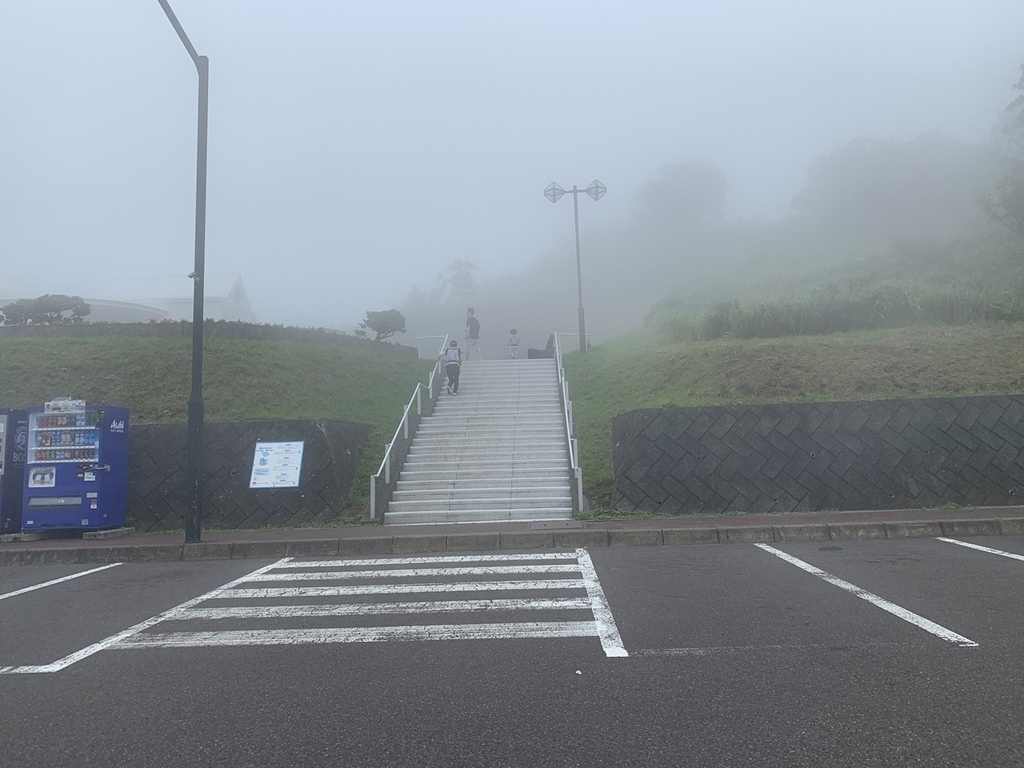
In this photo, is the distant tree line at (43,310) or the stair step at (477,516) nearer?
the stair step at (477,516)

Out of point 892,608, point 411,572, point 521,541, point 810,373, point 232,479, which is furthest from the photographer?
point 810,373

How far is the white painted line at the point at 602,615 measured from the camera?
16.9ft

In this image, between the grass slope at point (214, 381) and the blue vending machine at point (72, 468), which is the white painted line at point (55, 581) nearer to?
the blue vending machine at point (72, 468)

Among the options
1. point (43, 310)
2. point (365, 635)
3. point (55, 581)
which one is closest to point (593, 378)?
point (55, 581)

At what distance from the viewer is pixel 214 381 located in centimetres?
1602

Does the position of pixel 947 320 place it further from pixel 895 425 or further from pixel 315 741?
pixel 315 741

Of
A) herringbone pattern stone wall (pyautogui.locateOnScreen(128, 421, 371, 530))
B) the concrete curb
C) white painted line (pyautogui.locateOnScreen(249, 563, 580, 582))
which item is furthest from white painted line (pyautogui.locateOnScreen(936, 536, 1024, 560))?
herringbone pattern stone wall (pyautogui.locateOnScreen(128, 421, 371, 530))

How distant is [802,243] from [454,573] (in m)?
69.7

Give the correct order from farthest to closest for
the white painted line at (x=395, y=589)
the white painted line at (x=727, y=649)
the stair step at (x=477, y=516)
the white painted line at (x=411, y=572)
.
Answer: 1. the stair step at (x=477, y=516)
2. the white painted line at (x=411, y=572)
3. the white painted line at (x=395, y=589)
4. the white painted line at (x=727, y=649)

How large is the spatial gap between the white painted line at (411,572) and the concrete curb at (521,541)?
4.75 feet

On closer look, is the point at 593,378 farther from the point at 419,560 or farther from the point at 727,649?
the point at 727,649

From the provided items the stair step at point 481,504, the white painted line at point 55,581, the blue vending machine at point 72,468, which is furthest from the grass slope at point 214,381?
the white painted line at point 55,581

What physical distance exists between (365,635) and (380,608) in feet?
3.15

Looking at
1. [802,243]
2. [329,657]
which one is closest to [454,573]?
[329,657]
